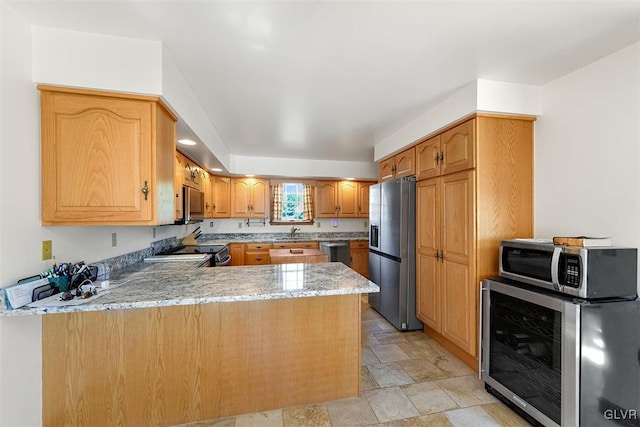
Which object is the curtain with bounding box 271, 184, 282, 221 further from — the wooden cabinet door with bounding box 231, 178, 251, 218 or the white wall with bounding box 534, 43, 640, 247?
the white wall with bounding box 534, 43, 640, 247

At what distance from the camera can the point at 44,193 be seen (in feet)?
5.23

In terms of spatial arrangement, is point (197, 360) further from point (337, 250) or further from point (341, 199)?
point (341, 199)

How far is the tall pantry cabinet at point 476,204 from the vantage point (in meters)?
2.28

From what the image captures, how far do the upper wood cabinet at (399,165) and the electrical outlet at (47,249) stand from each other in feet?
10.2

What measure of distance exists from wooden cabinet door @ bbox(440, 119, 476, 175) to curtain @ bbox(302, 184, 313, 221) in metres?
3.20

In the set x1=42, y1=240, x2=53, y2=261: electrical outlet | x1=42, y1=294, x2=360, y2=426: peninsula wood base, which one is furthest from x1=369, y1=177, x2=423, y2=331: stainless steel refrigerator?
x1=42, y1=240, x2=53, y2=261: electrical outlet

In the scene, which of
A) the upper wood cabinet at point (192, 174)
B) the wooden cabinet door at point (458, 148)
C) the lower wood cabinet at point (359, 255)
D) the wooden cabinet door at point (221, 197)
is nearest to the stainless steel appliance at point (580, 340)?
the wooden cabinet door at point (458, 148)

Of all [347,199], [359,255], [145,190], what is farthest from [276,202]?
[145,190]

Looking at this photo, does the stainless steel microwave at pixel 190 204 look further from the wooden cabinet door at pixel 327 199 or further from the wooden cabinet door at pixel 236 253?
the wooden cabinet door at pixel 327 199

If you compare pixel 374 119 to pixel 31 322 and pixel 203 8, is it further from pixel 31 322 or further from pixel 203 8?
pixel 31 322

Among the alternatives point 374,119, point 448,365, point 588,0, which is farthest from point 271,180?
point 588,0

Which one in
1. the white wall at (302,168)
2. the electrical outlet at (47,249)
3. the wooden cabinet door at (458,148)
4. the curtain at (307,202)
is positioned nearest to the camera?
the electrical outlet at (47,249)

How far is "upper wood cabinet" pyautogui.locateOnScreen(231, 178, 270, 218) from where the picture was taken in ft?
17.1

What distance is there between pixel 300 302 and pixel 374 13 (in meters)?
1.78
